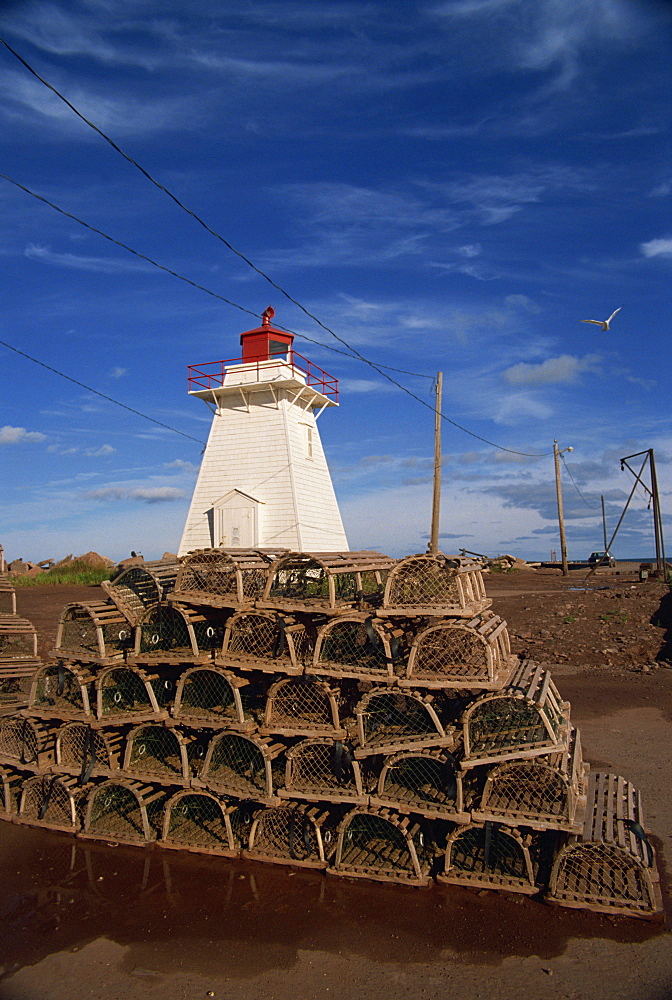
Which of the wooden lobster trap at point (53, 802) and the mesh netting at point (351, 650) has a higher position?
the mesh netting at point (351, 650)

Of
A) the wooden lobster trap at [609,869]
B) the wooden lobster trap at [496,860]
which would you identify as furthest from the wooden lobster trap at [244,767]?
the wooden lobster trap at [609,869]

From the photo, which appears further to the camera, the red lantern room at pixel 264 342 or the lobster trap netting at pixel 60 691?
the red lantern room at pixel 264 342

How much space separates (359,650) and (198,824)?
8.75 ft

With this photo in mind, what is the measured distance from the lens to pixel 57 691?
755 centimetres

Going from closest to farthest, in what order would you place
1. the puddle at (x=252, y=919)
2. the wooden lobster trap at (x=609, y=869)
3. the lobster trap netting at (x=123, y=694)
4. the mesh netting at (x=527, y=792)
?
the puddle at (x=252, y=919) → the wooden lobster trap at (x=609, y=869) → the mesh netting at (x=527, y=792) → the lobster trap netting at (x=123, y=694)

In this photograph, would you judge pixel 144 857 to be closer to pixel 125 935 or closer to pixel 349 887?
pixel 125 935

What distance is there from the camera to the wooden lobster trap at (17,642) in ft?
29.1

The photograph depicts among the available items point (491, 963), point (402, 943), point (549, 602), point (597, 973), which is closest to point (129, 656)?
point (402, 943)

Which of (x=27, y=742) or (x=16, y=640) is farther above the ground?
(x=16, y=640)

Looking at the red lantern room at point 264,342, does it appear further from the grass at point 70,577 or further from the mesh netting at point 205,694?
the mesh netting at point 205,694

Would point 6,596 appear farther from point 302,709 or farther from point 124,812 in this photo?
point 302,709

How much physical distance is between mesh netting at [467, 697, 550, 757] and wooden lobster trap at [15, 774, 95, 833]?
4595mm

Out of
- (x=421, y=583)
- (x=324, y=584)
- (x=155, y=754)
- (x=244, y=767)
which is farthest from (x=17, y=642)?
(x=421, y=583)

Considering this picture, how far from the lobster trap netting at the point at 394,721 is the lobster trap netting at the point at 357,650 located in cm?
28
